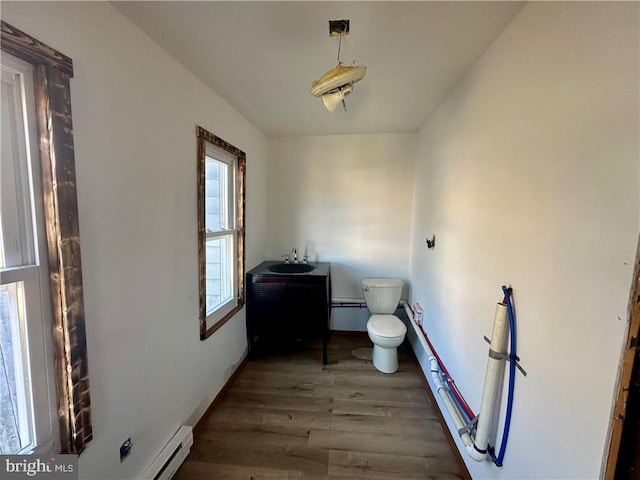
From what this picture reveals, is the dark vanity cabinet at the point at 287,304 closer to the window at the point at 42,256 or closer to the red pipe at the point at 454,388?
the red pipe at the point at 454,388

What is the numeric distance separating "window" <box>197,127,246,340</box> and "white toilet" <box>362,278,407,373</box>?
4.13 feet

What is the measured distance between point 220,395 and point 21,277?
1.65 metres

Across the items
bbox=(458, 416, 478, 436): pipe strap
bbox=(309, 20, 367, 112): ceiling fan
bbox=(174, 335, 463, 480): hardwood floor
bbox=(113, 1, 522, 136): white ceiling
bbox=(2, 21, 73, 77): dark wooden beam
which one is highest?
bbox=(113, 1, 522, 136): white ceiling

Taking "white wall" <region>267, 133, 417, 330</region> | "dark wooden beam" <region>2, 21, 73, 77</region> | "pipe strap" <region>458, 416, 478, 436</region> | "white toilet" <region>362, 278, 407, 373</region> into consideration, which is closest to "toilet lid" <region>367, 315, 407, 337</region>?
"white toilet" <region>362, 278, 407, 373</region>

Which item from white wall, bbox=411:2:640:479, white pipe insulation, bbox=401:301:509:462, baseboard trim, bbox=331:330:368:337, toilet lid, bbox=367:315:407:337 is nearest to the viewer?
white wall, bbox=411:2:640:479

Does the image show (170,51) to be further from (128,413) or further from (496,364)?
(496,364)

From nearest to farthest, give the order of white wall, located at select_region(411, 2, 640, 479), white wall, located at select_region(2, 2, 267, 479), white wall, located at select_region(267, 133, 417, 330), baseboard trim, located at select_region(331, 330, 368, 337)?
white wall, located at select_region(411, 2, 640, 479)
white wall, located at select_region(2, 2, 267, 479)
white wall, located at select_region(267, 133, 417, 330)
baseboard trim, located at select_region(331, 330, 368, 337)

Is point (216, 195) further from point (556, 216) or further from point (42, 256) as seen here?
point (556, 216)

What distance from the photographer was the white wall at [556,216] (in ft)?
2.22

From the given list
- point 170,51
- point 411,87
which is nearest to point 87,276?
point 170,51

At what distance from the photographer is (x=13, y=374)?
2.78 feet

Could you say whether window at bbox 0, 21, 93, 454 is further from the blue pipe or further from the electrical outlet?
the blue pipe

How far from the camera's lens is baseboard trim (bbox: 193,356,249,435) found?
1.78 m

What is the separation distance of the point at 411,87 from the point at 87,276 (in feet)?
6.75
